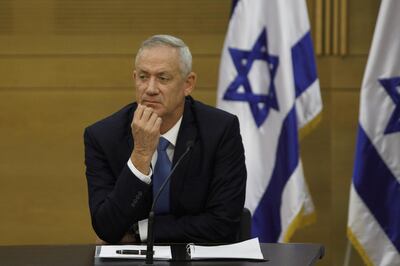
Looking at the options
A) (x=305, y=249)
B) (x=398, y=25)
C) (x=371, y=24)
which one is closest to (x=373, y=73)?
(x=398, y=25)

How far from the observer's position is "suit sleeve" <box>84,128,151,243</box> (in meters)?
3.09

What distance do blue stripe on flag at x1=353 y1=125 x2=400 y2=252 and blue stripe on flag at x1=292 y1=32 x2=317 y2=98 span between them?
42cm

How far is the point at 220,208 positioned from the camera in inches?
129

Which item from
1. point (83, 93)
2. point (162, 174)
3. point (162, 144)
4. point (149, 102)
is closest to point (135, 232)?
point (162, 174)

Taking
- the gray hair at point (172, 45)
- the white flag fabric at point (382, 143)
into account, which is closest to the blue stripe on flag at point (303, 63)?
the white flag fabric at point (382, 143)

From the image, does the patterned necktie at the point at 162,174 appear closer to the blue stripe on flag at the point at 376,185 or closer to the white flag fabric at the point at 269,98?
the white flag fabric at the point at 269,98

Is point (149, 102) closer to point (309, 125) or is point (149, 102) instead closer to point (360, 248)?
point (309, 125)

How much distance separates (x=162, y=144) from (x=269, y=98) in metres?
1.76

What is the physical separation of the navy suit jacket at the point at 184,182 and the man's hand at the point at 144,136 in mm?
54

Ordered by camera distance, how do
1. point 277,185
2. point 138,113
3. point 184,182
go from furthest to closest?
point 277,185 < point 184,182 < point 138,113

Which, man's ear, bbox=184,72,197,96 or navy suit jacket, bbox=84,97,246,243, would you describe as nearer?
navy suit jacket, bbox=84,97,246,243

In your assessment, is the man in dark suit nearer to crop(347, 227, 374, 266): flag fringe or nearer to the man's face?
the man's face

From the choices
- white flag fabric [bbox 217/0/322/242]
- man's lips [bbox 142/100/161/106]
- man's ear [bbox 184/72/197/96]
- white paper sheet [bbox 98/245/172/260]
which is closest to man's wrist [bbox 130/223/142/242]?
white paper sheet [bbox 98/245/172/260]

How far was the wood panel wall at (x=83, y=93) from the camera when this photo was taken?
5516 millimetres
